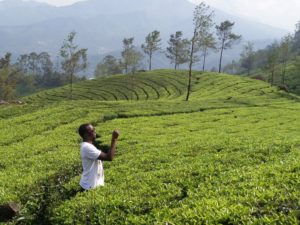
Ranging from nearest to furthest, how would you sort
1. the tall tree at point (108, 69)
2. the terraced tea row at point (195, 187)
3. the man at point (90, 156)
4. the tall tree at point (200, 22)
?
the terraced tea row at point (195, 187)
the man at point (90, 156)
the tall tree at point (200, 22)
the tall tree at point (108, 69)

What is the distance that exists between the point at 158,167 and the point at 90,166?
18.2 feet

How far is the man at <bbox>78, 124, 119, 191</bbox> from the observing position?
1416cm

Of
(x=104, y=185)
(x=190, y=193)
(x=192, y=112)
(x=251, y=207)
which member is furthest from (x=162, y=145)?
(x=192, y=112)

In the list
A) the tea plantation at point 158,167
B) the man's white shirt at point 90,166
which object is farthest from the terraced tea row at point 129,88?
the man's white shirt at point 90,166

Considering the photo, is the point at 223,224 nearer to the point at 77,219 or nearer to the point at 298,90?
the point at 77,219

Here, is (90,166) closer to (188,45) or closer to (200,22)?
(200,22)

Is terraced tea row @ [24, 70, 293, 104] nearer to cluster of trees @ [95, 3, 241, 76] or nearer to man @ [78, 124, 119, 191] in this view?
cluster of trees @ [95, 3, 241, 76]

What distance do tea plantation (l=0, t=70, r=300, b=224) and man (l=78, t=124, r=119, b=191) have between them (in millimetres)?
626

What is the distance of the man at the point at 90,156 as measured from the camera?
14156 mm

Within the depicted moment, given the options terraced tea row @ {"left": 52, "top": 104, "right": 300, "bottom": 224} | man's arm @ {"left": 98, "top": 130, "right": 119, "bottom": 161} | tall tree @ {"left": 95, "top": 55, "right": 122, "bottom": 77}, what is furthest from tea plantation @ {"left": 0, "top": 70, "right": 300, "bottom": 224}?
tall tree @ {"left": 95, "top": 55, "right": 122, "bottom": 77}

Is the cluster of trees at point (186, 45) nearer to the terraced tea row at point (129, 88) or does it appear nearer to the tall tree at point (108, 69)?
the tall tree at point (108, 69)

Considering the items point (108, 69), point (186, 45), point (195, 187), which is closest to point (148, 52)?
point (186, 45)

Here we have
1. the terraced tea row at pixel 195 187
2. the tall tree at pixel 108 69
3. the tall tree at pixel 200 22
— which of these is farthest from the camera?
the tall tree at pixel 108 69

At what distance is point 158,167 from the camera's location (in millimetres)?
19469
